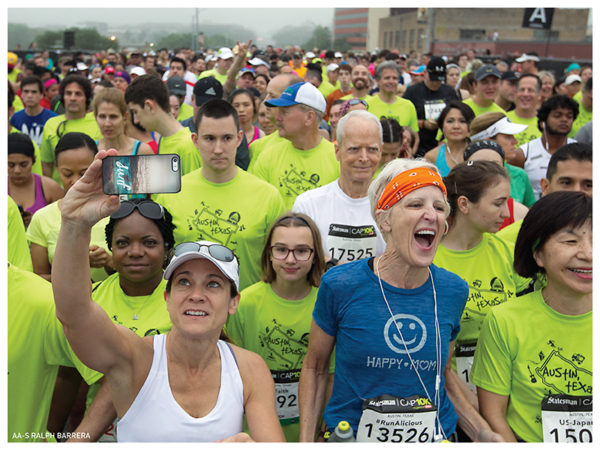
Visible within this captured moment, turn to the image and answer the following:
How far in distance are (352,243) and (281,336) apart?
0.79 metres

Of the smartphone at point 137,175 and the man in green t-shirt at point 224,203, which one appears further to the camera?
the man in green t-shirt at point 224,203

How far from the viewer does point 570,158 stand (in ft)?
12.3

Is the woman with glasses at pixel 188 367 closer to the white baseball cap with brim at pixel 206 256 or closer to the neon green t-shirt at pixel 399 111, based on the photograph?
the white baseball cap with brim at pixel 206 256

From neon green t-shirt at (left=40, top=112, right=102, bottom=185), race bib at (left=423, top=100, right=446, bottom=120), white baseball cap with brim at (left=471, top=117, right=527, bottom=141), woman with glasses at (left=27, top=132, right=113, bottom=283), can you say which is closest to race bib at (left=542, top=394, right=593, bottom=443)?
woman with glasses at (left=27, top=132, right=113, bottom=283)

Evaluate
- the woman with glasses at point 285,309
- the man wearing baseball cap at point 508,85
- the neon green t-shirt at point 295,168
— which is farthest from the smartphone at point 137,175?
the man wearing baseball cap at point 508,85

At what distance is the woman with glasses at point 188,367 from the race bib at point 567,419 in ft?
3.67

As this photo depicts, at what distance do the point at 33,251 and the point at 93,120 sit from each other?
3444 millimetres

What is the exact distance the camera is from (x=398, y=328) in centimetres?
244

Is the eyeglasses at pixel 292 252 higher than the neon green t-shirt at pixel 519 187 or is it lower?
lower

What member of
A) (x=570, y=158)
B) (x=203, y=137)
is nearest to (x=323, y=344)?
(x=203, y=137)

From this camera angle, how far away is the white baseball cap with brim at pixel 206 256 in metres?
2.30

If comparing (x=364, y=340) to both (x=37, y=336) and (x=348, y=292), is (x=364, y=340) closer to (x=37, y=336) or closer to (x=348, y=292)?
(x=348, y=292)

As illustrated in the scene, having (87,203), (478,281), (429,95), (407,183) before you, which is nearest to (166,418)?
(87,203)

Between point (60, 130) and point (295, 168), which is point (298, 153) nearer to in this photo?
point (295, 168)
